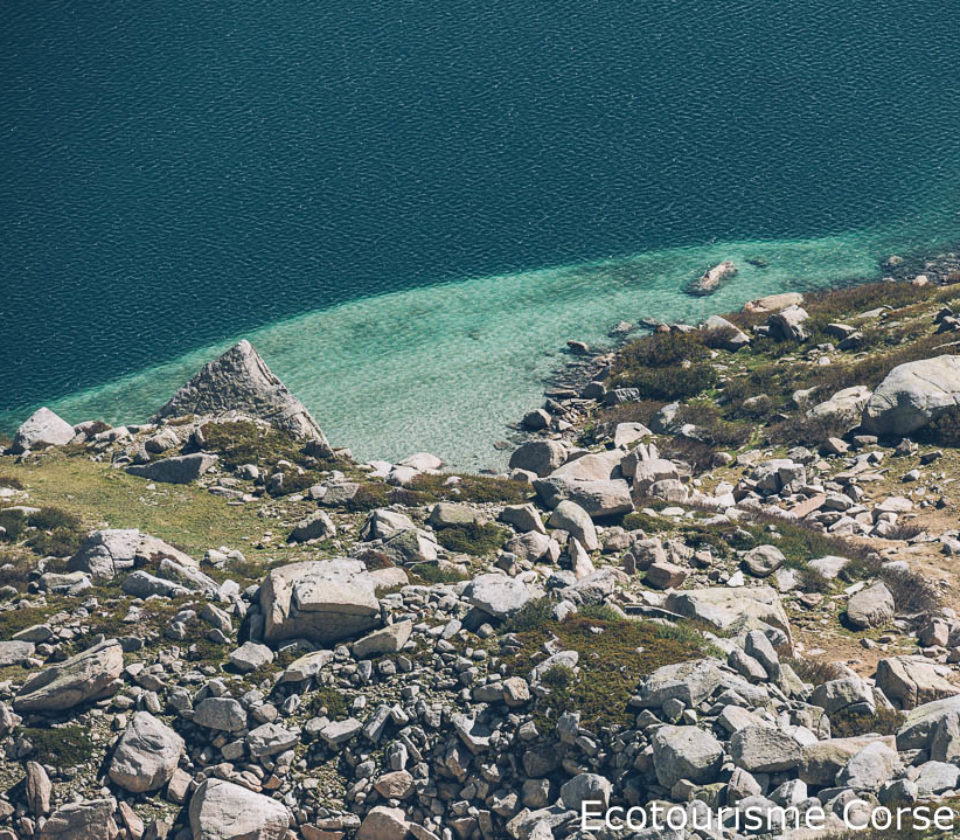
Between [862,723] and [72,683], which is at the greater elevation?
[72,683]

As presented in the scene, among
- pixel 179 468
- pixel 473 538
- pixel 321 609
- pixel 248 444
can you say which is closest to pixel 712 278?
pixel 248 444

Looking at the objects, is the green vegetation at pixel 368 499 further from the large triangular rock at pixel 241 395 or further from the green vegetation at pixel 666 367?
the green vegetation at pixel 666 367

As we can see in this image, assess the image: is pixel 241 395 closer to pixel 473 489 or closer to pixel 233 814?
pixel 473 489

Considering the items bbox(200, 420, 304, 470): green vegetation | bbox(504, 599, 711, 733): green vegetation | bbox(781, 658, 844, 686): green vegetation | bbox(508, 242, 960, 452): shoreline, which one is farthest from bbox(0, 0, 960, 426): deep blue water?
bbox(781, 658, 844, 686): green vegetation

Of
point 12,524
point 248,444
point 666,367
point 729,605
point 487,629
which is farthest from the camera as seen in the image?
point 666,367

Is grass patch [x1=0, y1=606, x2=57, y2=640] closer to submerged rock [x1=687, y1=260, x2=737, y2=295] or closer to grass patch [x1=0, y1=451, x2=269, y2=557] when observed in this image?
grass patch [x1=0, y1=451, x2=269, y2=557]

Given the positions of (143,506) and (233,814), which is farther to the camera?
(143,506)

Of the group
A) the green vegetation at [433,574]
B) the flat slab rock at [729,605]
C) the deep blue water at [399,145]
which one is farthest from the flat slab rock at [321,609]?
→ the deep blue water at [399,145]
